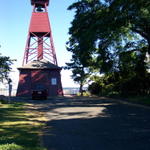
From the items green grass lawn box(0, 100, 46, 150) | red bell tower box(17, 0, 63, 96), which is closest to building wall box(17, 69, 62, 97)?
red bell tower box(17, 0, 63, 96)

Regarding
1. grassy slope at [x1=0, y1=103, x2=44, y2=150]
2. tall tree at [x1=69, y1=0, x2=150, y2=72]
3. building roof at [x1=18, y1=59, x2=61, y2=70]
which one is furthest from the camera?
building roof at [x1=18, y1=59, x2=61, y2=70]

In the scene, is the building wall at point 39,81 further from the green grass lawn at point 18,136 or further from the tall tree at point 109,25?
the green grass lawn at point 18,136

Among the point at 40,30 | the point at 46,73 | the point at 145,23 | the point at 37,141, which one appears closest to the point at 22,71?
the point at 46,73

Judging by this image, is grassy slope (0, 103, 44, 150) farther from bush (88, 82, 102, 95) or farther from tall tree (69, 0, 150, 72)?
bush (88, 82, 102, 95)

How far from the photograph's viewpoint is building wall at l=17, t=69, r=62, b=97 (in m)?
44.6

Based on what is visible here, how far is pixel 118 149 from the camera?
7.43 metres

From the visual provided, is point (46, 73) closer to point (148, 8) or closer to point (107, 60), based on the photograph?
point (107, 60)

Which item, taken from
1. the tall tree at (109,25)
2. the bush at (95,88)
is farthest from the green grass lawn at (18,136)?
the bush at (95,88)

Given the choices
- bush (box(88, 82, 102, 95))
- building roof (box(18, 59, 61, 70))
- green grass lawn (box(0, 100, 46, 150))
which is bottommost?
green grass lawn (box(0, 100, 46, 150))

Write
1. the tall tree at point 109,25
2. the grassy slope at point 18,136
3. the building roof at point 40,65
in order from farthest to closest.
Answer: the building roof at point 40,65, the tall tree at point 109,25, the grassy slope at point 18,136

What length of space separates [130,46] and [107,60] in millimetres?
2328

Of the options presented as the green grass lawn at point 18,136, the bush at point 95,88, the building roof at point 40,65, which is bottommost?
the green grass lawn at point 18,136

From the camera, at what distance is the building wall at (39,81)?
146 feet

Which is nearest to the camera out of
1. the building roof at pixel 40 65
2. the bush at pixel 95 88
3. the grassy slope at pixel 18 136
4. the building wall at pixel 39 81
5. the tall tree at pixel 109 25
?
the grassy slope at pixel 18 136
